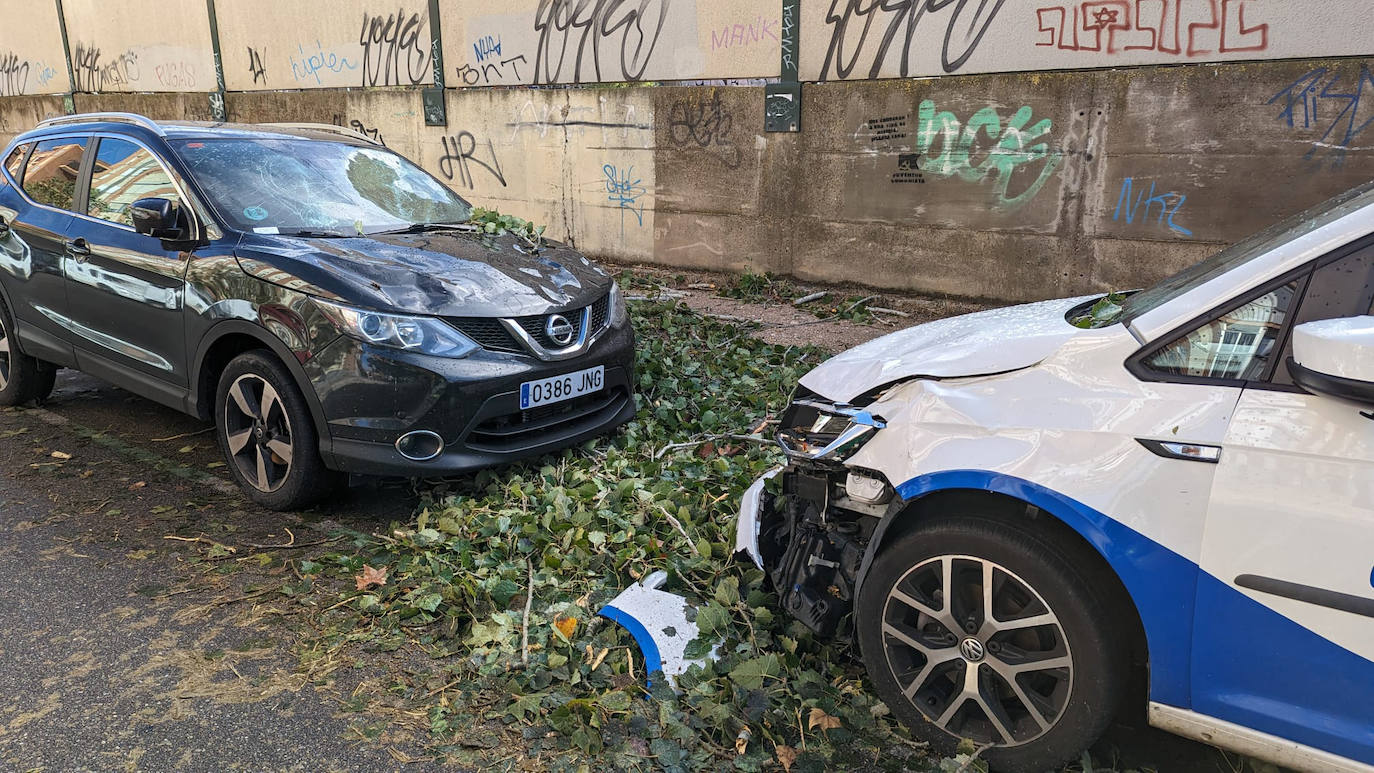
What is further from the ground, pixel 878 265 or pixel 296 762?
pixel 878 265

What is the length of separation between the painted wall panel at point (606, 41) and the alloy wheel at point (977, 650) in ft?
23.5

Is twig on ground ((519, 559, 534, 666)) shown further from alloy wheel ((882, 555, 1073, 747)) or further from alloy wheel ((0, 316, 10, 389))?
alloy wheel ((0, 316, 10, 389))

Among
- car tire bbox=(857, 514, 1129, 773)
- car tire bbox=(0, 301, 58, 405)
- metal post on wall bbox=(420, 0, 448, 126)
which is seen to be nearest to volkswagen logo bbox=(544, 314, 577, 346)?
car tire bbox=(857, 514, 1129, 773)

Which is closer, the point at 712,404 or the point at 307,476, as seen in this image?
the point at 307,476

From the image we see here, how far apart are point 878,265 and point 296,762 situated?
698 centimetres

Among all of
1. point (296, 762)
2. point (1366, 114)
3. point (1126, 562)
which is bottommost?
point (296, 762)

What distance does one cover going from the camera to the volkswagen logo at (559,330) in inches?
161

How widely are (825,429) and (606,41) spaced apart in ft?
26.7

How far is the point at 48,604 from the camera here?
3.37 m

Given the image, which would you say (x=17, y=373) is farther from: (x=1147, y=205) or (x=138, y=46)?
(x=138, y=46)

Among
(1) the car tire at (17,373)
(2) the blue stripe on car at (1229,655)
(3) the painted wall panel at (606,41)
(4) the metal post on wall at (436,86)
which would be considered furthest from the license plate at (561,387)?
(4) the metal post on wall at (436,86)

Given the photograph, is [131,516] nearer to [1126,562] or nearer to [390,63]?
[1126,562]

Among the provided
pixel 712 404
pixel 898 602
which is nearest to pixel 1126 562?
pixel 898 602

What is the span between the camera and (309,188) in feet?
15.2
